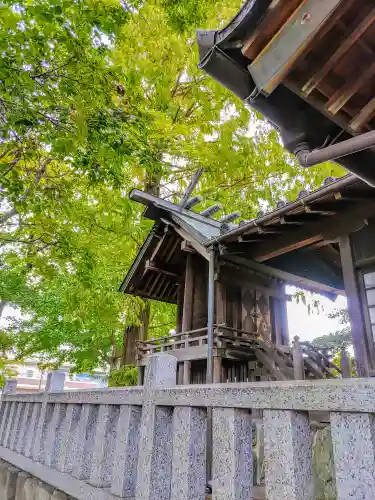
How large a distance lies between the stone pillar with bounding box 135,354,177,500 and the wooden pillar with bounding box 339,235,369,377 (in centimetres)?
433

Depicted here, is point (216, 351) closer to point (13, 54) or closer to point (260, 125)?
point (13, 54)

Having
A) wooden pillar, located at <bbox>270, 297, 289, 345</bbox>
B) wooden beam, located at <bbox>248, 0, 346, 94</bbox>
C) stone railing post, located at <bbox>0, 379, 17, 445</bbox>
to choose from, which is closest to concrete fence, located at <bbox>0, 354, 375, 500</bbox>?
stone railing post, located at <bbox>0, 379, 17, 445</bbox>

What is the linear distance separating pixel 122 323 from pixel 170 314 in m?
2.96

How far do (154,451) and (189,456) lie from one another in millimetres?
350

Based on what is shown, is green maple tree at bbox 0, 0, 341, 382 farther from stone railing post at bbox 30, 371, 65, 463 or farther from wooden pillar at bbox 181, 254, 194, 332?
stone railing post at bbox 30, 371, 65, 463

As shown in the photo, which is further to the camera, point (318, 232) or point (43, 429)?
point (318, 232)

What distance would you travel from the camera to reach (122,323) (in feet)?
41.4

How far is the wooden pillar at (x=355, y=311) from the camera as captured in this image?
5.62 m

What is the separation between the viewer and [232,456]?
178cm

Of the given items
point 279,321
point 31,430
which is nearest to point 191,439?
point 31,430

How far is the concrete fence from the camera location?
1.38 meters

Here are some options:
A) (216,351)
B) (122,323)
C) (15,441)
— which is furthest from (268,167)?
(15,441)

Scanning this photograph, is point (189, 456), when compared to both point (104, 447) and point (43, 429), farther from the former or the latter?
point (43, 429)

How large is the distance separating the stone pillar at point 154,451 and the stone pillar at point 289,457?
95cm
